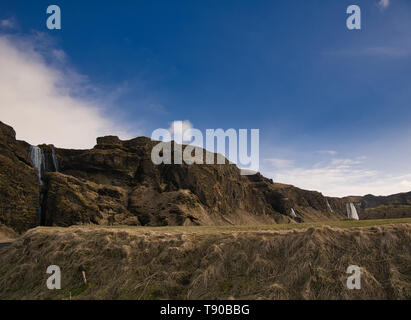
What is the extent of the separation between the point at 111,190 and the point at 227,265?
64317 millimetres

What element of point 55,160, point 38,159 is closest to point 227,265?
point 38,159

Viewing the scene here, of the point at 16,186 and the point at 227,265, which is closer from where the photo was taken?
the point at 227,265

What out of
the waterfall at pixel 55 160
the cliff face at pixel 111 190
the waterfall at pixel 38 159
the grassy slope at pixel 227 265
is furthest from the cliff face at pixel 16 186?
the grassy slope at pixel 227 265

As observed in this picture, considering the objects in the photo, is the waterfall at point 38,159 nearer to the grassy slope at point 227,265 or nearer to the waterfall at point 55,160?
the waterfall at point 55,160

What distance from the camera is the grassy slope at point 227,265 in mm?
12953

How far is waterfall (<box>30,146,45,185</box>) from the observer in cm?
6825

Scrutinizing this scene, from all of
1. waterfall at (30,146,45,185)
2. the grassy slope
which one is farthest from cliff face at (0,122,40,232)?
the grassy slope

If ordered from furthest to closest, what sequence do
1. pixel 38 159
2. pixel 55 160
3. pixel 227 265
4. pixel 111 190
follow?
pixel 55 160 → pixel 111 190 → pixel 38 159 → pixel 227 265

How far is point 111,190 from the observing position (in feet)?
242

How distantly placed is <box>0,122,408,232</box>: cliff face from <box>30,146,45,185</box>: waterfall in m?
0.35

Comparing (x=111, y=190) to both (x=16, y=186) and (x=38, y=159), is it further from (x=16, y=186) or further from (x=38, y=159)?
(x=16, y=186)
